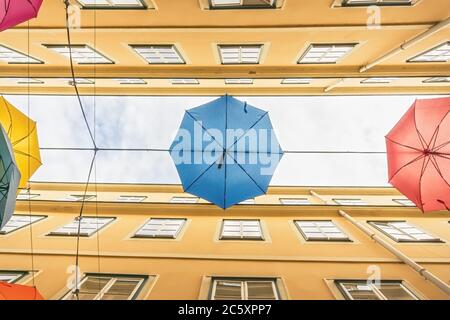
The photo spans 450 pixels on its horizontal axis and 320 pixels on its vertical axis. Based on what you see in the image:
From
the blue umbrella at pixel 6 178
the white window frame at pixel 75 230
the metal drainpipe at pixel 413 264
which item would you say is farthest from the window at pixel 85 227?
the metal drainpipe at pixel 413 264

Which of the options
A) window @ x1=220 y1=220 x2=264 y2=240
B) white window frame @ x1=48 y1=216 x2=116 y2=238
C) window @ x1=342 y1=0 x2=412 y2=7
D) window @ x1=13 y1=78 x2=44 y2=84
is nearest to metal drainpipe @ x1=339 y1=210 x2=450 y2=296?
window @ x1=220 y1=220 x2=264 y2=240

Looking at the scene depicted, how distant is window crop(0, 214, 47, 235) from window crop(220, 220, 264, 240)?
6354 millimetres

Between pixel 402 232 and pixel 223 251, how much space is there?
19.3ft

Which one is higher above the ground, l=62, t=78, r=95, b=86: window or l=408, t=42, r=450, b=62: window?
l=408, t=42, r=450, b=62: window

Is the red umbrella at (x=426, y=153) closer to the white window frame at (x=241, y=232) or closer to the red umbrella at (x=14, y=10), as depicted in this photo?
the white window frame at (x=241, y=232)

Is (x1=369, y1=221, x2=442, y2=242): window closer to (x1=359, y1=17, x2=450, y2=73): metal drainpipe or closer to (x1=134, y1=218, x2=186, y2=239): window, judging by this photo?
(x1=359, y1=17, x2=450, y2=73): metal drainpipe

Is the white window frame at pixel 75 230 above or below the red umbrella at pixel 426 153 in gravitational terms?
below

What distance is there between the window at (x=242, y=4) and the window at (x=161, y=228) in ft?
21.8

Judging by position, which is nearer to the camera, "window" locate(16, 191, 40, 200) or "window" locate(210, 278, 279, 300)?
"window" locate(210, 278, 279, 300)

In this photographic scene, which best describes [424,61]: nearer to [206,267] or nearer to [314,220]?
[314,220]

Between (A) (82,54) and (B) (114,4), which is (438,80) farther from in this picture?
(A) (82,54)

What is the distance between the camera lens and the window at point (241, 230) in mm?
9602

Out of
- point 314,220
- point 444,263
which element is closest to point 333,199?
point 314,220

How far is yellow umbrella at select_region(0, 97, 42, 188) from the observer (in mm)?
8055
